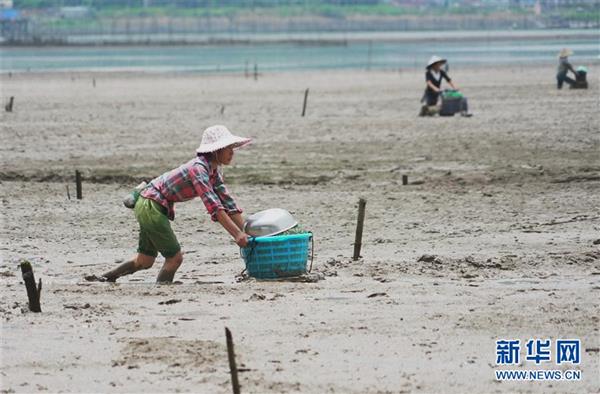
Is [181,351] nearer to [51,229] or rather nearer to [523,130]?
[51,229]

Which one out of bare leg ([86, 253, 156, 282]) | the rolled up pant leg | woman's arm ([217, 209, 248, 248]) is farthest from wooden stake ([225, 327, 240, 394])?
the rolled up pant leg

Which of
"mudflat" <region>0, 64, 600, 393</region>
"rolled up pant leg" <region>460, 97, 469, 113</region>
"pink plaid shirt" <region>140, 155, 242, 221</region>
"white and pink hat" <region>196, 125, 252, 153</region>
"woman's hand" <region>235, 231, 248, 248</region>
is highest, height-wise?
"white and pink hat" <region>196, 125, 252, 153</region>

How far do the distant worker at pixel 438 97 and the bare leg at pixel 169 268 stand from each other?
13.8m

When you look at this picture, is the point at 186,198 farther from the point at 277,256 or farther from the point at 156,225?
the point at 277,256

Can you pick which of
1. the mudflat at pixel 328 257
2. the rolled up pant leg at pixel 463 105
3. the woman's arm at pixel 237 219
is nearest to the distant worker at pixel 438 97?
the rolled up pant leg at pixel 463 105

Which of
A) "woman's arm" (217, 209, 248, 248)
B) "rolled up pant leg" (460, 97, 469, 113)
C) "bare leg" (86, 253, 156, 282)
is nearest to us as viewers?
"woman's arm" (217, 209, 248, 248)

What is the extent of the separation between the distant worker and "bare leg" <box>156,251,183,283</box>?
13.8 metres

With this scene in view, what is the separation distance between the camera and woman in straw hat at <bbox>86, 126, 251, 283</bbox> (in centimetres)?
871

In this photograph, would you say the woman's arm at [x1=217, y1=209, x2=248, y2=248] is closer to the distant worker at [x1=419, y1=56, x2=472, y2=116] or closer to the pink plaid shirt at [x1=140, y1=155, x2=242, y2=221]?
the pink plaid shirt at [x1=140, y1=155, x2=242, y2=221]

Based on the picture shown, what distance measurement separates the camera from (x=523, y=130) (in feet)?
65.5

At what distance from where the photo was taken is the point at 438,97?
76.2 feet

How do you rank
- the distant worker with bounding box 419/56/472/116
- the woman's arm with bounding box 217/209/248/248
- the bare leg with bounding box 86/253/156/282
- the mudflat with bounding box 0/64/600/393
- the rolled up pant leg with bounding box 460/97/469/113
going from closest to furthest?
the mudflat with bounding box 0/64/600/393, the woman's arm with bounding box 217/209/248/248, the bare leg with bounding box 86/253/156/282, the distant worker with bounding box 419/56/472/116, the rolled up pant leg with bounding box 460/97/469/113

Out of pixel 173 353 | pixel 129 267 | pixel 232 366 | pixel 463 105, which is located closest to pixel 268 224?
pixel 129 267

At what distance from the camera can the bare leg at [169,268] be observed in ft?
29.8
